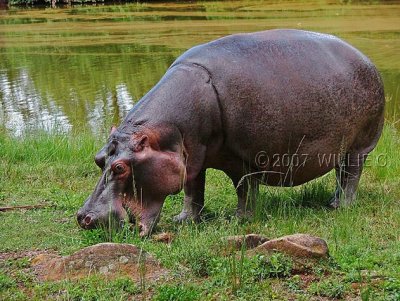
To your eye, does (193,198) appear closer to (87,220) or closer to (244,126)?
(244,126)

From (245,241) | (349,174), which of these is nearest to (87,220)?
(245,241)

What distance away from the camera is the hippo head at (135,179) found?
156 inches

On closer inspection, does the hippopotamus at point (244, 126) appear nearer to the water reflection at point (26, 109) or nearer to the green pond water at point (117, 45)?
the green pond water at point (117, 45)

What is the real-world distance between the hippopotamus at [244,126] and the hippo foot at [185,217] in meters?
0.01

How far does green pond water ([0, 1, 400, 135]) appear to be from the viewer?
39.6 feet

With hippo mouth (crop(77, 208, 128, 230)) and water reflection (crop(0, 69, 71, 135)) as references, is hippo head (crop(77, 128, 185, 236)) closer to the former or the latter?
hippo mouth (crop(77, 208, 128, 230))

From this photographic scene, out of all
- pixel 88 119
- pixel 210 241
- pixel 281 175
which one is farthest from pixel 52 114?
pixel 210 241

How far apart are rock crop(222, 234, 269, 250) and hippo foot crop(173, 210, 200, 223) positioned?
3.66 ft

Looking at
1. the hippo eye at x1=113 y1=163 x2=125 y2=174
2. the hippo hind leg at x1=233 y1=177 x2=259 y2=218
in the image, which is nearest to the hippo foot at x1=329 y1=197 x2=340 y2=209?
the hippo hind leg at x1=233 y1=177 x2=259 y2=218

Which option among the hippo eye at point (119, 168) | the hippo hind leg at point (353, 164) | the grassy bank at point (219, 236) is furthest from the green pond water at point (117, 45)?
the hippo eye at point (119, 168)

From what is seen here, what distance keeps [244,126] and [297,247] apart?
4.31ft

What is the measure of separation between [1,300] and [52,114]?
8.97 meters

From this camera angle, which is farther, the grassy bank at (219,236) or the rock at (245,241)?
the rock at (245,241)

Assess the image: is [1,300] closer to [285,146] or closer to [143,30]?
[285,146]
